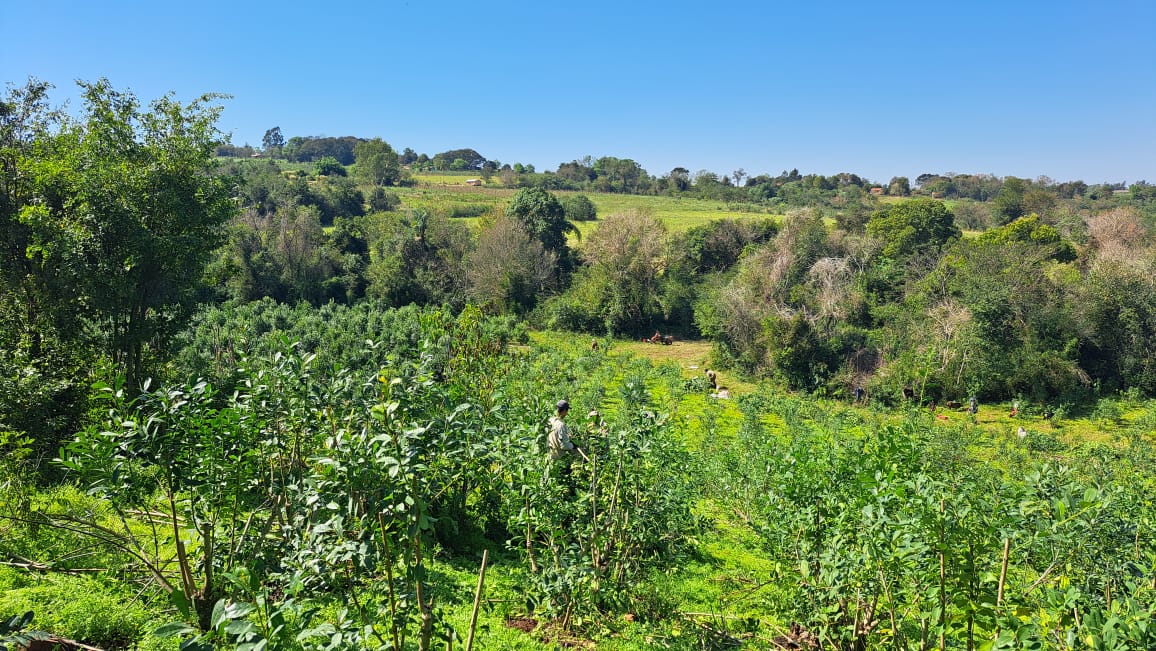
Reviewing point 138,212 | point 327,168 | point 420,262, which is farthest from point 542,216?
point 327,168

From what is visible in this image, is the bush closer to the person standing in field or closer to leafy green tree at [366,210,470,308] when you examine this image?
the person standing in field

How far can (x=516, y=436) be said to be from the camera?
13.8 ft

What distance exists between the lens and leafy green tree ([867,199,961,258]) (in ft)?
104

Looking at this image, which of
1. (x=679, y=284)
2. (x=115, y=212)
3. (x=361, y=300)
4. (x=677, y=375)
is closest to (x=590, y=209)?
(x=679, y=284)

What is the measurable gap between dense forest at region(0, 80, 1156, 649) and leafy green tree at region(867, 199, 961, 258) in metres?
3.13

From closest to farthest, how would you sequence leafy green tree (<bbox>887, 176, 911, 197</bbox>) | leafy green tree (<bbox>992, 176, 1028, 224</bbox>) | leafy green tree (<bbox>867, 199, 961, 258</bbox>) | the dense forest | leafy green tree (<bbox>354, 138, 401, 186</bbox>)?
the dense forest, leafy green tree (<bbox>867, 199, 961, 258</bbox>), leafy green tree (<bbox>992, 176, 1028, 224</bbox>), leafy green tree (<bbox>354, 138, 401, 186</bbox>), leafy green tree (<bbox>887, 176, 911, 197</bbox>)

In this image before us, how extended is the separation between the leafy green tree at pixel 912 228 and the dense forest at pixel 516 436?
123 inches

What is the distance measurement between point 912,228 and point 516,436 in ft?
115

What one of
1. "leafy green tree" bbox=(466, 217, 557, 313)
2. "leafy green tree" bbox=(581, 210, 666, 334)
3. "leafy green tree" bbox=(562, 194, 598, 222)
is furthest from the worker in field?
"leafy green tree" bbox=(562, 194, 598, 222)

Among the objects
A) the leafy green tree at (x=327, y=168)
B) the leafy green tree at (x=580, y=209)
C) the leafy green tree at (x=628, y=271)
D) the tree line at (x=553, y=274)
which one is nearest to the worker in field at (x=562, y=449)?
the tree line at (x=553, y=274)

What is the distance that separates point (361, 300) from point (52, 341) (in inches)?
760

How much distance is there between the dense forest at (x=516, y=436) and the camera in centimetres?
291

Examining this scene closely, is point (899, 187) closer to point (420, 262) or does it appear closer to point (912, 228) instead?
point (912, 228)

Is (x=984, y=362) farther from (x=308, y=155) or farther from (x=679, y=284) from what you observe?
(x=308, y=155)
